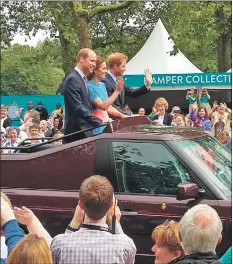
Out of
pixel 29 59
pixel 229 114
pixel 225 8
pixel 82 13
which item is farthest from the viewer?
pixel 29 59

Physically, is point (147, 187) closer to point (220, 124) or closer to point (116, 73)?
point (116, 73)

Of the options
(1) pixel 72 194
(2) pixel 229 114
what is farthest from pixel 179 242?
(2) pixel 229 114

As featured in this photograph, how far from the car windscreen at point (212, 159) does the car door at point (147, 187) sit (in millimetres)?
136

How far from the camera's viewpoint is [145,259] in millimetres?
4633

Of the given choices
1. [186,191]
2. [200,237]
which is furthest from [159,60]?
[200,237]

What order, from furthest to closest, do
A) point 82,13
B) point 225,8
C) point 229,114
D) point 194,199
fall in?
point 225,8
point 82,13
point 229,114
point 194,199

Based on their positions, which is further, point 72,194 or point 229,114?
point 229,114

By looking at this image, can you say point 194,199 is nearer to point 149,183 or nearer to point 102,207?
point 149,183

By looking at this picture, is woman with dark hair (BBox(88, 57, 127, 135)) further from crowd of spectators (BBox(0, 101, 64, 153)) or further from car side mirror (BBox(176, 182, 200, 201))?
car side mirror (BBox(176, 182, 200, 201))

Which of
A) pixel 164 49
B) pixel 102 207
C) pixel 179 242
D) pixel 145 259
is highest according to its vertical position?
pixel 164 49

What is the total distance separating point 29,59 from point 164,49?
960cm

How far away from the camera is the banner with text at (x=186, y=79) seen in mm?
17422

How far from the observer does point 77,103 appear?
5.61 m

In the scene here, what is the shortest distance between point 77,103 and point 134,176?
3.58 ft
